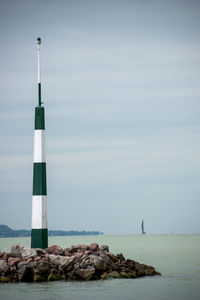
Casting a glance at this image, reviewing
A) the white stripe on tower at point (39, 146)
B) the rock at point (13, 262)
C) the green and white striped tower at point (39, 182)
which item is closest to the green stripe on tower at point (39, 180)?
the green and white striped tower at point (39, 182)

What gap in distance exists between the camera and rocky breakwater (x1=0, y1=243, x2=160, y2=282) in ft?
72.8

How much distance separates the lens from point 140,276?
2372cm

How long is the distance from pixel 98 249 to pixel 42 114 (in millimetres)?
4994

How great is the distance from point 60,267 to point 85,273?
88 centimetres

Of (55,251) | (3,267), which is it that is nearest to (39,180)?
(55,251)

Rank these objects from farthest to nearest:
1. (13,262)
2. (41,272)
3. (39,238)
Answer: (39,238), (13,262), (41,272)

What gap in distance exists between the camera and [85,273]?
22.3 metres

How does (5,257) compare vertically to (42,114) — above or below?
below

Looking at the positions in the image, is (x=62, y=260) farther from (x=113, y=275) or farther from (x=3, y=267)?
(x=3, y=267)

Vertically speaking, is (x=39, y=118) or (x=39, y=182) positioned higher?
(x=39, y=118)

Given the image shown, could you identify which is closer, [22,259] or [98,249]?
[22,259]

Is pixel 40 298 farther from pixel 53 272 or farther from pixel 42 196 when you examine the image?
pixel 42 196

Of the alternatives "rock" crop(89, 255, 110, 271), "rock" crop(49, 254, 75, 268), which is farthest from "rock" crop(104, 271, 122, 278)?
"rock" crop(49, 254, 75, 268)

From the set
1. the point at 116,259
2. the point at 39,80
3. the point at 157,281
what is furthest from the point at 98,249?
the point at 39,80
